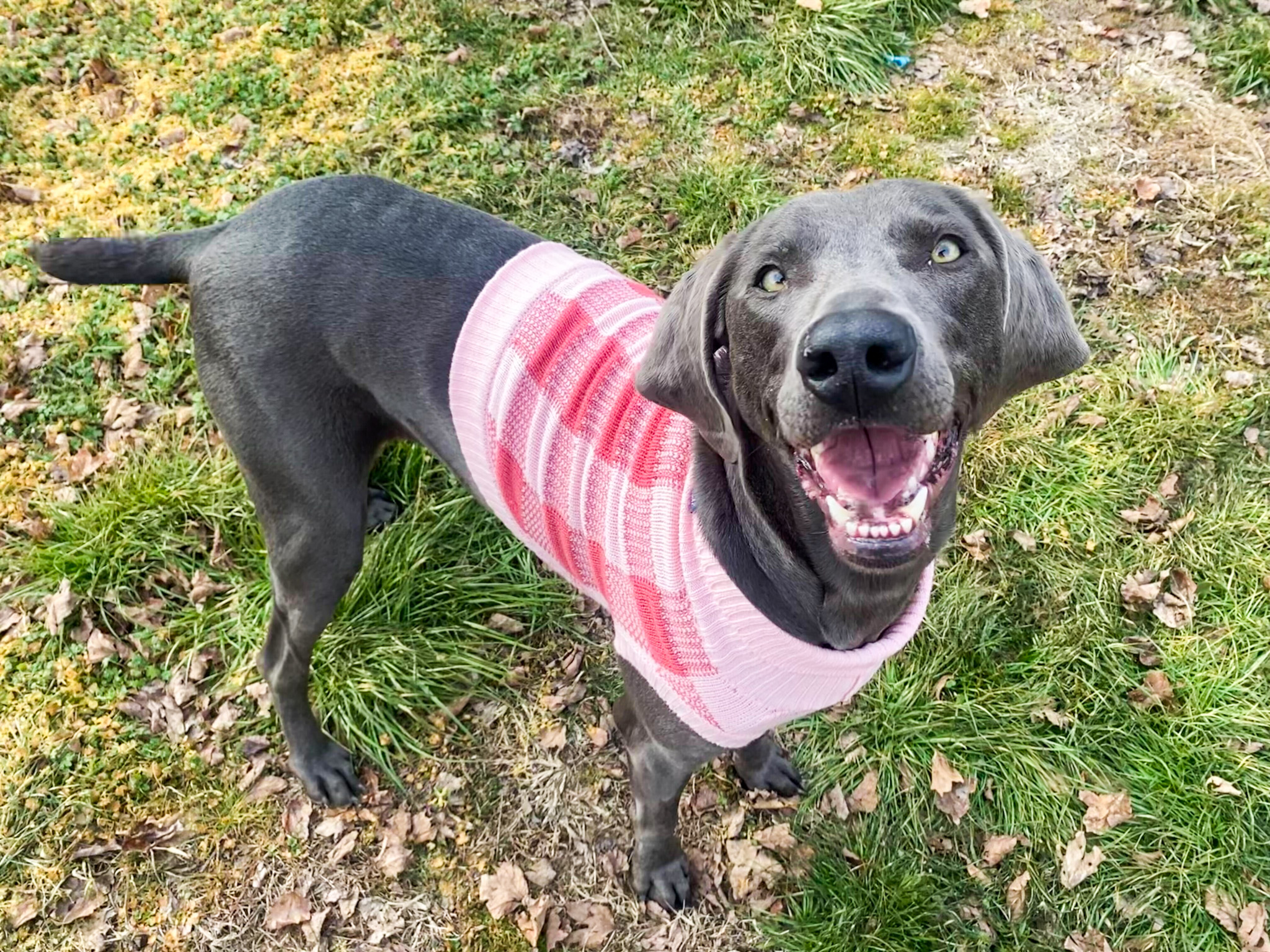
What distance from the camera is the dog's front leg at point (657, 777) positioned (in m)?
3.01

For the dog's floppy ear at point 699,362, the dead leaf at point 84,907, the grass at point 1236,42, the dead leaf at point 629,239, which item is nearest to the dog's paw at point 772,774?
the dog's floppy ear at point 699,362

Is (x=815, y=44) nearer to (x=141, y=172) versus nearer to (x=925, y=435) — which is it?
(x=141, y=172)

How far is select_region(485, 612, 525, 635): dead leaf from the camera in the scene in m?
4.30

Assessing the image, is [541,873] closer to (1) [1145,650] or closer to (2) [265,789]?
(2) [265,789]

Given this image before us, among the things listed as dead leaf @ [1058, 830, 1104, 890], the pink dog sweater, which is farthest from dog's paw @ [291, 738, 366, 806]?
dead leaf @ [1058, 830, 1104, 890]

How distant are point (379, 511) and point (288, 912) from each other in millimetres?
1710

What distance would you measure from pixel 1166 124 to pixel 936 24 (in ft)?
5.15

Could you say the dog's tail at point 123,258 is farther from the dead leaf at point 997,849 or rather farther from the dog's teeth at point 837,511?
the dead leaf at point 997,849

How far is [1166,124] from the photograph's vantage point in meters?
5.82

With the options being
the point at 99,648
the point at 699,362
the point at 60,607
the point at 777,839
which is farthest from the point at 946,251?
the point at 60,607

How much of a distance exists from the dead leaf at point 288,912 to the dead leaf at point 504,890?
0.68 metres

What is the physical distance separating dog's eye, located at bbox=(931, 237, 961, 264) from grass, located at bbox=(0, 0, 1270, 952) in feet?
7.00

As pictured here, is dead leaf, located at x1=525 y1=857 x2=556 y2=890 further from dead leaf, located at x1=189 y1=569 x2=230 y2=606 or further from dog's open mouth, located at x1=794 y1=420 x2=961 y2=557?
dog's open mouth, located at x1=794 y1=420 x2=961 y2=557

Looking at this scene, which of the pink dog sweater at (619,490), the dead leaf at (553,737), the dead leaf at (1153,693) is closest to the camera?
the pink dog sweater at (619,490)
